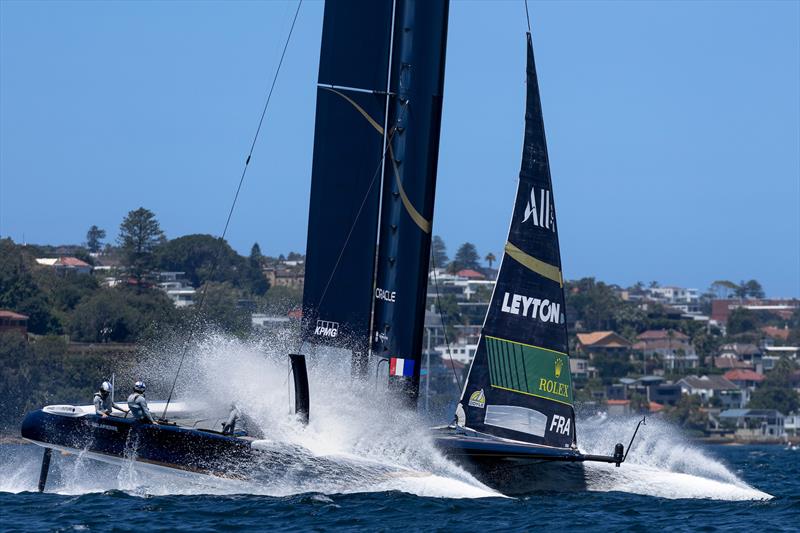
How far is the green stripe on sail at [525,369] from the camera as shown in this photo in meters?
17.2

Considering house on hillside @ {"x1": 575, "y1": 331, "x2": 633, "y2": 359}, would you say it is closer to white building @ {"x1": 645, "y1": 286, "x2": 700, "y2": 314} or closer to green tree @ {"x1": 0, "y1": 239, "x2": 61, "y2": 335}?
green tree @ {"x1": 0, "y1": 239, "x2": 61, "y2": 335}

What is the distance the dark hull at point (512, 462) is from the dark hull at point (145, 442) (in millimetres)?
2421

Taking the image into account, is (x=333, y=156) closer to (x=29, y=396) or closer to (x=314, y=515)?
(x=314, y=515)

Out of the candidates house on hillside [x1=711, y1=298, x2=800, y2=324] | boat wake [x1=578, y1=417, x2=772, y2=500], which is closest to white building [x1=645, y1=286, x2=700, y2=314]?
house on hillside [x1=711, y1=298, x2=800, y2=324]

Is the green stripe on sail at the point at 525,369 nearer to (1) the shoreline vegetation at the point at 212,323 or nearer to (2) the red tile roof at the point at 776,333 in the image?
(1) the shoreline vegetation at the point at 212,323

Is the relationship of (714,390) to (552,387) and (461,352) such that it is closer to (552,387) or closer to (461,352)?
(461,352)

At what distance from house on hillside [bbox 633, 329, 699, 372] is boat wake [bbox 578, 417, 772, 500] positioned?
83.9 m

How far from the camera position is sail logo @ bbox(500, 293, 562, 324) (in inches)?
685

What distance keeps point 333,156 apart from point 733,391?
81.3m

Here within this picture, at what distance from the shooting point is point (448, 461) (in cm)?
1636

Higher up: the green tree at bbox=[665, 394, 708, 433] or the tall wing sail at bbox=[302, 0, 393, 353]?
the tall wing sail at bbox=[302, 0, 393, 353]

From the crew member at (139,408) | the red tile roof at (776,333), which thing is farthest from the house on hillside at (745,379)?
the crew member at (139,408)

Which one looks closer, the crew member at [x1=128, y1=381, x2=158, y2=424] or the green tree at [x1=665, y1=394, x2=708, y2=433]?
the crew member at [x1=128, y1=381, x2=158, y2=424]

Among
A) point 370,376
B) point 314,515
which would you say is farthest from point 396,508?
point 370,376
